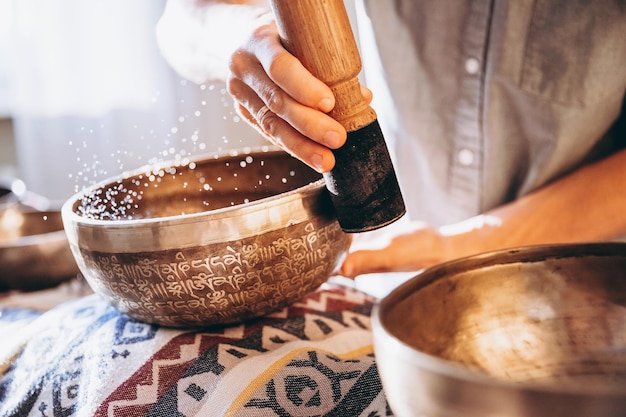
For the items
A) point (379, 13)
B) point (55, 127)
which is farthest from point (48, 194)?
point (379, 13)

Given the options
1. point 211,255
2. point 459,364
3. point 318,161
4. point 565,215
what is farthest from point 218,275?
point 565,215

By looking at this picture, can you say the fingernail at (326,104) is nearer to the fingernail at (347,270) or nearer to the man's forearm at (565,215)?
the fingernail at (347,270)

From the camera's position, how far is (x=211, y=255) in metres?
0.72

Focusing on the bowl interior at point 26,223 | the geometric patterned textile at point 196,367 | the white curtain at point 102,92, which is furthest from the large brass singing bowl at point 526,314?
the white curtain at point 102,92

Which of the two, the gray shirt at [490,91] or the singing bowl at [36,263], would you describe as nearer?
the gray shirt at [490,91]

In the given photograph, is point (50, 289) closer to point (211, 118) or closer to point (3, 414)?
point (3, 414)

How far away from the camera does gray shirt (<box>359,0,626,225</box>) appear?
1090 mm

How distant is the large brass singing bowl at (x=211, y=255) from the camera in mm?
717

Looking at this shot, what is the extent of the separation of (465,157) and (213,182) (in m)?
0.49

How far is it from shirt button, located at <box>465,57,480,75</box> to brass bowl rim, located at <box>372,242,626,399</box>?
636 millimetres

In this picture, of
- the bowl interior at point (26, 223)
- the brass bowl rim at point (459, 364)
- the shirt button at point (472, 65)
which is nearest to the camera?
the brass bowl rim at point (459, 364)

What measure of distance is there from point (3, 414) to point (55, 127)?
9.06 ft

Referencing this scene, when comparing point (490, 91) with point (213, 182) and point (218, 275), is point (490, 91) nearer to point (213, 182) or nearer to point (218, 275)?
point (213, 182)

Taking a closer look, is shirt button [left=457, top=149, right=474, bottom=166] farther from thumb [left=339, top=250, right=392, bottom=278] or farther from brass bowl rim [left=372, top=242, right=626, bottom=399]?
brass bowl rim [left=372, top=242, right=626, bottom=399]
